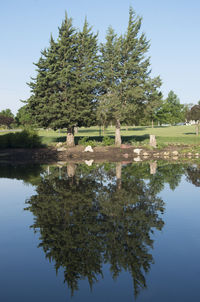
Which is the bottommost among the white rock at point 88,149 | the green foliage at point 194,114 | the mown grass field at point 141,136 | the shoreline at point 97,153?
the shoreline at point 97,153

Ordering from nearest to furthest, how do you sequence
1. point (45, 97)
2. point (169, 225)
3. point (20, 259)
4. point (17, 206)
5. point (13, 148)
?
point (20, 259) → point (169, 225) → point (17, 206) → point (45, 97) → point (13, 148)

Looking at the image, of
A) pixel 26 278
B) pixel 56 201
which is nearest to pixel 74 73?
pixel 56 201

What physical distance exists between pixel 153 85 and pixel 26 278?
32.8m

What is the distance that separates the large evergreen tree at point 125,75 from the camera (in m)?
35.7

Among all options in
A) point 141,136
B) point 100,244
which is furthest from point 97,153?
point 100,244

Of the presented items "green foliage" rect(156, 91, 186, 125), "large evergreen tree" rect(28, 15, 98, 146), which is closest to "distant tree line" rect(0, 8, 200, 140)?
"large evergreen tree" rect(28, 15, 98, 146)

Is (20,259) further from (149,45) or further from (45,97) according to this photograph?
(149,45)

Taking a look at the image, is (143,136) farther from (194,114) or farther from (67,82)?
(67,82)

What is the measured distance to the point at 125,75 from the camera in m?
36.6

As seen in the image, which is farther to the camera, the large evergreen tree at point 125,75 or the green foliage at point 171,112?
the green foliage at point 171,112

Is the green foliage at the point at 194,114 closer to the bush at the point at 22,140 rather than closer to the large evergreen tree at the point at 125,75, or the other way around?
the large evergreen tree at the point at 125,75

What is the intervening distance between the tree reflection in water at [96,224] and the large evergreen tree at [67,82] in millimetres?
17961

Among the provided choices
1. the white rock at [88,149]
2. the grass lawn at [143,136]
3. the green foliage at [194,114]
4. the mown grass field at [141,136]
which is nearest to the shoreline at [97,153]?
the white rock at [88,149]

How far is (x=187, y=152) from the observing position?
36.2 m
